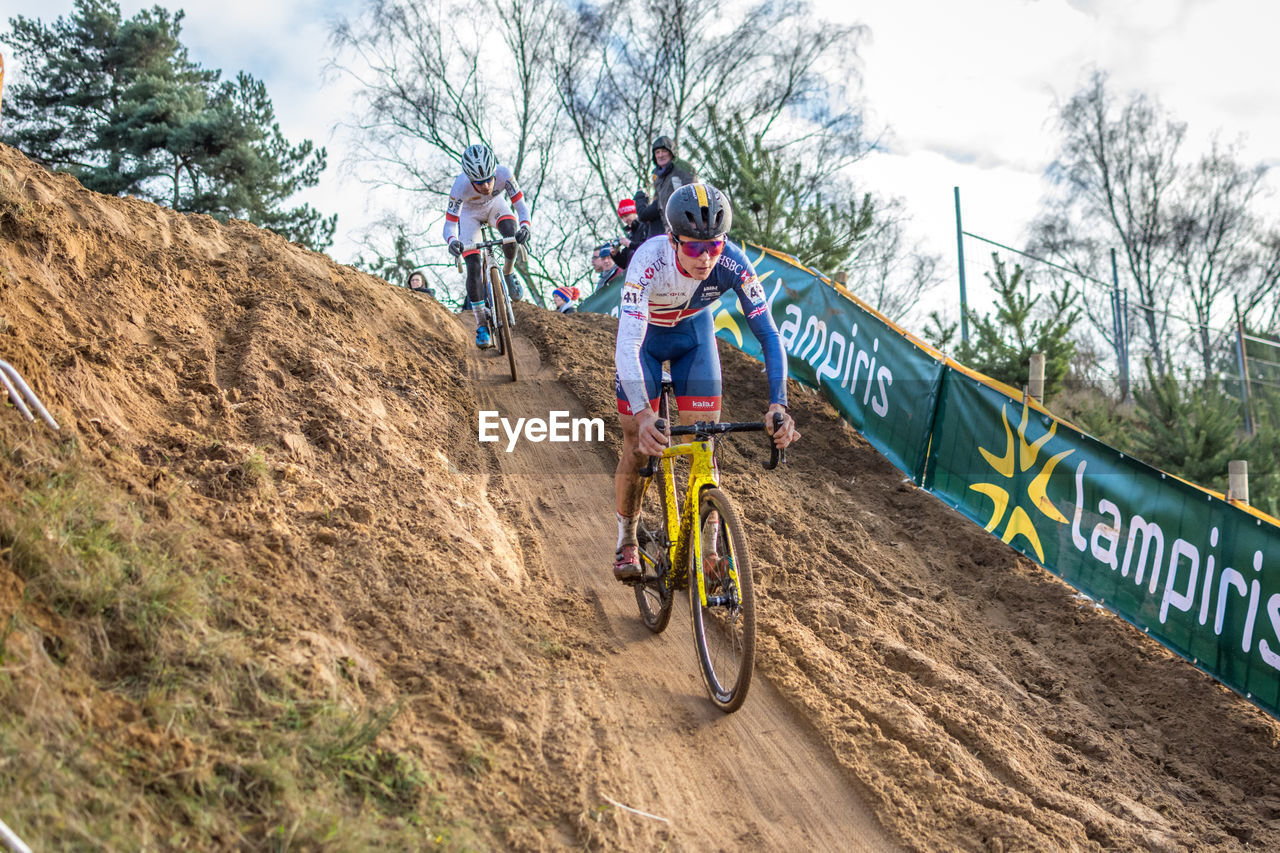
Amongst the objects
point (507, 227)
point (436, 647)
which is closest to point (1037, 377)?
point (507, 227)

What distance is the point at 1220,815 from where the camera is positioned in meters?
4.70

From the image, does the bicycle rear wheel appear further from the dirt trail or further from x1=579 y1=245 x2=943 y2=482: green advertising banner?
the dirt trail

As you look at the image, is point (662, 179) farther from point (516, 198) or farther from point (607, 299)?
point (607, 299)

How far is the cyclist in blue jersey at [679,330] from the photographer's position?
14.6 feet

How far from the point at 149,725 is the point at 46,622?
58cm

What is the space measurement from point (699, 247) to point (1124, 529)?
392cm

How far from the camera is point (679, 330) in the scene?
16.8 ft

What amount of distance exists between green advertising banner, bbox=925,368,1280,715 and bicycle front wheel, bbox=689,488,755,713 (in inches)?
131

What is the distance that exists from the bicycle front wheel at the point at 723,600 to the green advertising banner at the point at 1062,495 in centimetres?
333

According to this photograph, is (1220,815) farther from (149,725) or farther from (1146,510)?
(149,725)

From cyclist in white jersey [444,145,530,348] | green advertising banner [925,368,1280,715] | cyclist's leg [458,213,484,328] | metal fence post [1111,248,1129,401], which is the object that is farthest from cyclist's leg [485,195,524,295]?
metal fence post [1111,248,1129,401]

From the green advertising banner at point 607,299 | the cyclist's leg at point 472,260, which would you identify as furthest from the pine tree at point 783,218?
the cyclist's leg at point 472,260

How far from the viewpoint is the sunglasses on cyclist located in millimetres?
→ 4520

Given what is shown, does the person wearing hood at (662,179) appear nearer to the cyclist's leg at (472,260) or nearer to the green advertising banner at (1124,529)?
the cyclist's leg at (472,260)
